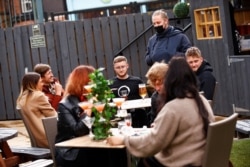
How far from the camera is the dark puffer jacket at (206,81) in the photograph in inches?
226

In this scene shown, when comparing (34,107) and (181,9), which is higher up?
(181,9)

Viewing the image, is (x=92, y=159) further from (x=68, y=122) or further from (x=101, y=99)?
(x=101, y=99)

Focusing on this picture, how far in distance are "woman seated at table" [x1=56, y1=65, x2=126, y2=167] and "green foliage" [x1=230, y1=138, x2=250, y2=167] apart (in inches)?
72.4

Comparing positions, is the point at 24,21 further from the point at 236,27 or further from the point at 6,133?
the point at 6,133

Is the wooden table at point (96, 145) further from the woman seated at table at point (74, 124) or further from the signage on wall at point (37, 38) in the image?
the signage on wall at point (37, 38)

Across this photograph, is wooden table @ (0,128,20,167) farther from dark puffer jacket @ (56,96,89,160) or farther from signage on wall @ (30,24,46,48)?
signage on wall @ (30,24,46,48)

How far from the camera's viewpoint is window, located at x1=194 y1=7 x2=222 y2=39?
9141 millimetres

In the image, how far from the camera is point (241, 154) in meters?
6.60

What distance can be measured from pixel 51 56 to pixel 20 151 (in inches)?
222

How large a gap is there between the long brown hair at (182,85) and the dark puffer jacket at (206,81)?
6.73 feet

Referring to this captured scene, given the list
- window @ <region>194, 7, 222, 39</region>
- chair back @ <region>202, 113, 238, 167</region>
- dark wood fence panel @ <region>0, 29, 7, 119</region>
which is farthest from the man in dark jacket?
dark wood fence panel @ <region>0, 29, 7, 119</region>

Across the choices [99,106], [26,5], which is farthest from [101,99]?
[26,5]

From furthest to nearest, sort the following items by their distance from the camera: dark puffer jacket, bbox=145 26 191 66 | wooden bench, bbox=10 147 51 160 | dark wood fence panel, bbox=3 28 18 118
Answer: dark wood fence panel, bbox=3 28 18 118, dark puffer jacket, bbox=145 26 191 66, wooden bench, bbox=10 147 51 160

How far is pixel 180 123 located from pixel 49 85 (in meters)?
3.61
